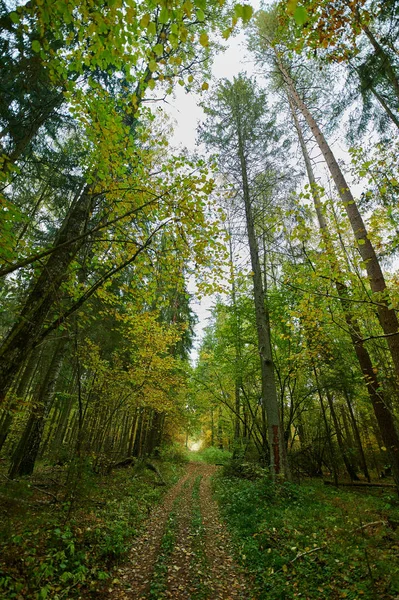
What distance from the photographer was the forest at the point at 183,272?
12.1ft

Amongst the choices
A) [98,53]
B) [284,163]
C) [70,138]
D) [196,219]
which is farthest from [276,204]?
[98,53]

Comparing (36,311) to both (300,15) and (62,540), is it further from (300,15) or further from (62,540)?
(300,15)

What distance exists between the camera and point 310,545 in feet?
14.9

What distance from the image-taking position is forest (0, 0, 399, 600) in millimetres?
3676

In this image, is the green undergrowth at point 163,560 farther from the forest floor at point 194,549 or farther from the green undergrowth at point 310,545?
the green undergrowth at point 310,545

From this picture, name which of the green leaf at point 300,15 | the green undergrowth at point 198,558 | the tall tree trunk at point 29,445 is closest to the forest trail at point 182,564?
the green undergrowth at point 198,558

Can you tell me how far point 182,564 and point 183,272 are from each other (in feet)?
17.2

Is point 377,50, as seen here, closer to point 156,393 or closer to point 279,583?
point 279,583

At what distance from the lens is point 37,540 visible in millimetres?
4148

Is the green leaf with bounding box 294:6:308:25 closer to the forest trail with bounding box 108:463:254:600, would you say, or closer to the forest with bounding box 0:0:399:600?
the forest with bounding box 0:0:399:600

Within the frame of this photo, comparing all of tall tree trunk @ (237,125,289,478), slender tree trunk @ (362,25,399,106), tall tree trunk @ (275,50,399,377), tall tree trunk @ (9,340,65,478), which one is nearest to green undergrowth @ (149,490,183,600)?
tall tree trunk @ (237,125,289,478)

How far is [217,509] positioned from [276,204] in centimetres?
1143

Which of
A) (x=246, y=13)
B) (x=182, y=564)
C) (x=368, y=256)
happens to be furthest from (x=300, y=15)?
(x=182, y=564)

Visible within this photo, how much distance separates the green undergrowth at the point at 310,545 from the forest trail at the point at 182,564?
0.34 meters
